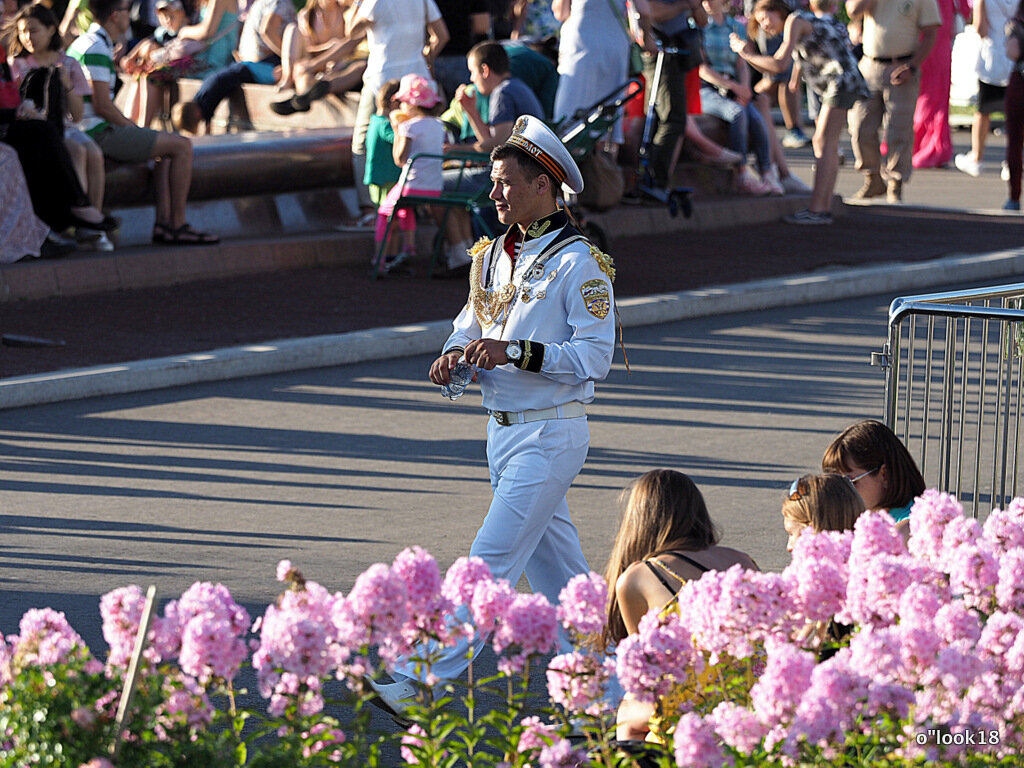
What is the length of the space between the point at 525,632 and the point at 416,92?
10.2 meters

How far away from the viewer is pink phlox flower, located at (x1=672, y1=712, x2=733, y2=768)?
2.99m

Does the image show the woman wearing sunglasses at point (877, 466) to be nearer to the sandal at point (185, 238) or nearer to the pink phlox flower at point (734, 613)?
the pink phlox flower at point (734, 613)

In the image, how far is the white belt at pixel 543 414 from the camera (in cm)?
528

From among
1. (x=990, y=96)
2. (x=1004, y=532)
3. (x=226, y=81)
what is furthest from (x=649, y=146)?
(x=1004, y=532)

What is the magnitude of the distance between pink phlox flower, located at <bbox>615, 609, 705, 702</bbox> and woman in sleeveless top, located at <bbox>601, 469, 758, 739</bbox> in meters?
1.13

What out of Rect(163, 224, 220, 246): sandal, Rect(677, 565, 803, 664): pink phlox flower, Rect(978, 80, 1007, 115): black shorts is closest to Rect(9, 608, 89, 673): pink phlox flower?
Rect(677, 565, 803, 664): pink phlox flower

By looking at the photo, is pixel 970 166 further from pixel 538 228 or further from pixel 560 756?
pixel 560 756

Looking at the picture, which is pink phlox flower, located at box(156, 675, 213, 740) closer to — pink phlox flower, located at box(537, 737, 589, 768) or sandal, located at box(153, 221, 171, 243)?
pink phlox flower, located at box(537, 737, 589, 768)

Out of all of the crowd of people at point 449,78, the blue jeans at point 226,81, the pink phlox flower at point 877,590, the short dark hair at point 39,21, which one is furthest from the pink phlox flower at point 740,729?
the blue jeans at point 226,81

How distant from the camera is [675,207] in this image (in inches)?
648

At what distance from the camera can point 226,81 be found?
61.5 feet

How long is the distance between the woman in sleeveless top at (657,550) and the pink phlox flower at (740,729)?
1.36 metres

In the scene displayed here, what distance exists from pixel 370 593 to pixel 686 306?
9920 millimetres

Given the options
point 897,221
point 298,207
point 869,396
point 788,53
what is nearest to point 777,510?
point 869,396
